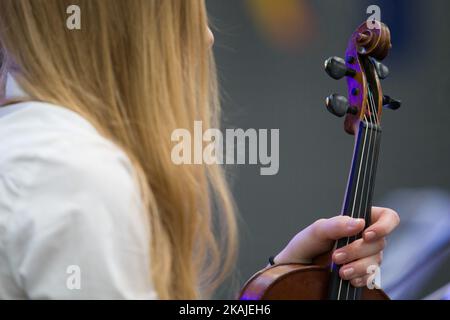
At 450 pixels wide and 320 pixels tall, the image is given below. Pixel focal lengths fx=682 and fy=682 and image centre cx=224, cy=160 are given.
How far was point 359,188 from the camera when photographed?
113cm

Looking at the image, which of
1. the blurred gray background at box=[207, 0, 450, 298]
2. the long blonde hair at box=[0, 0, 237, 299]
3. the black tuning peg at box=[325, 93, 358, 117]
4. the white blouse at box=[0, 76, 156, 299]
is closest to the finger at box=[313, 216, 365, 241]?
the black tuning peg at box=[325, 93, 358, 117]

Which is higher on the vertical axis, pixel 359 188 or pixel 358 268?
pixel 359 188

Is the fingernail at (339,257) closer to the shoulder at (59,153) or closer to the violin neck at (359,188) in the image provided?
the violin neck at (359,188)

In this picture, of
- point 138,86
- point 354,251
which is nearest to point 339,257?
point 354,251

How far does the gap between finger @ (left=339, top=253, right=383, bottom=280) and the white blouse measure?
51 cm

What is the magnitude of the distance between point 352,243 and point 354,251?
0.05 ft

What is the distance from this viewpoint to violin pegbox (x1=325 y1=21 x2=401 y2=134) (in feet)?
3.86

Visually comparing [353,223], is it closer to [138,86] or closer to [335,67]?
[335,67]

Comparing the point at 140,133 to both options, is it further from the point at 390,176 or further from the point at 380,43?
the point at 390,176

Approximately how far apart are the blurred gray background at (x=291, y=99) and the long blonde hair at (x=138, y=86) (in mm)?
1342

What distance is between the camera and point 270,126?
2117 mm

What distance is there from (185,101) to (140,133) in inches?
4.1

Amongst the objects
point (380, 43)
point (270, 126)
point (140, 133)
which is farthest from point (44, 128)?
point (270, 126)

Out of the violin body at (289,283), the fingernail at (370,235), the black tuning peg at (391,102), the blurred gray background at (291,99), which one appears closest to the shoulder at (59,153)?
the violin body at (289,283)
